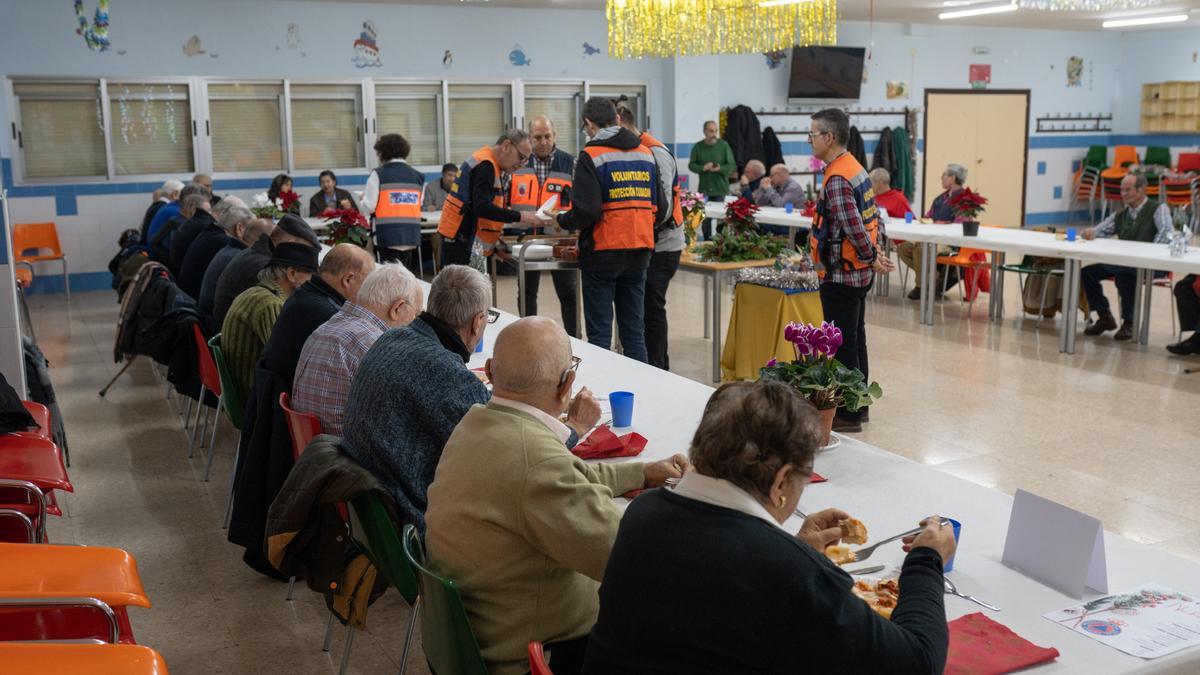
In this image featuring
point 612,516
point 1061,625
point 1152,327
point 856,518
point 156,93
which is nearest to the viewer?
point 1061,625

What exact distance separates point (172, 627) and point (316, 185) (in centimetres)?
875

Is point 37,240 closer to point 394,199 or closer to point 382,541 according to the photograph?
point 394,199

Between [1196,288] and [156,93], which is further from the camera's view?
[156,93]

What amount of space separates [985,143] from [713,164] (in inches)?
212

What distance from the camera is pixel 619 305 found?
584 cm

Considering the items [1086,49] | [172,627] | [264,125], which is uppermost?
[1086,49]

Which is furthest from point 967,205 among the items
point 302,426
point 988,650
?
point 988,650

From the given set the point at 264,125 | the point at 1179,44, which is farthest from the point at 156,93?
the point at 1179,44

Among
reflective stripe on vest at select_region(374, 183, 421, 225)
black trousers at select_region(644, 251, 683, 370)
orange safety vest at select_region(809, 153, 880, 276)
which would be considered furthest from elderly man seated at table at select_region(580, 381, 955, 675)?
reflective stripe on vest at select_region(374, 183, 421, 225)

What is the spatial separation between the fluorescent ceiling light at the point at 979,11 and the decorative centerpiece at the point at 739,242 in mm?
6241

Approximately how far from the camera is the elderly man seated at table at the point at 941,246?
9242mm

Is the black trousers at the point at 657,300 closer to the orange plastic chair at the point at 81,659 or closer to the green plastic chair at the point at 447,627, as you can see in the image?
the green plastic chair at the point at 447,627

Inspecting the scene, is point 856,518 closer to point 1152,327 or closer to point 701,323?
point 701,323

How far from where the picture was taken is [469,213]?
686 centimetres
